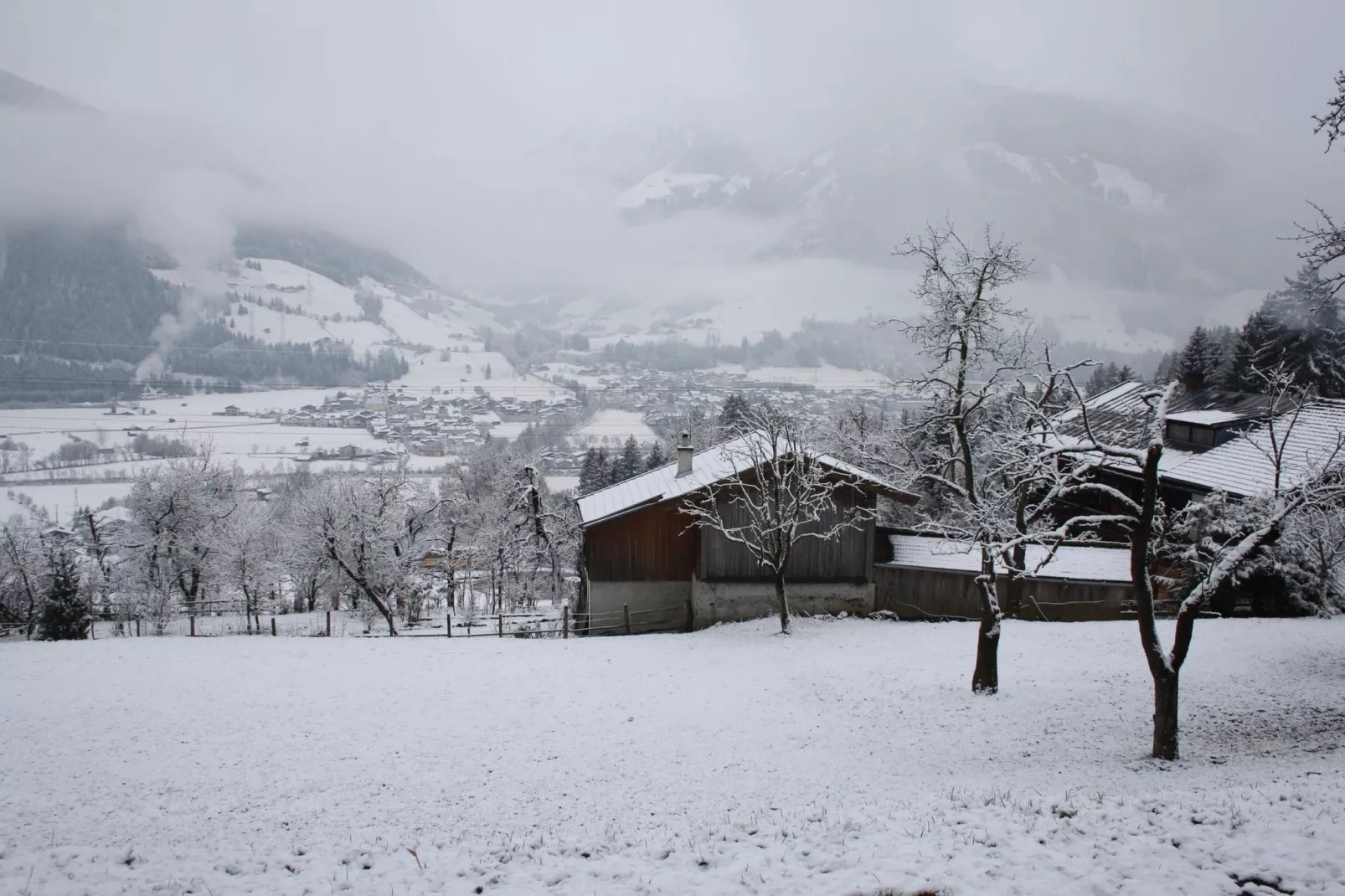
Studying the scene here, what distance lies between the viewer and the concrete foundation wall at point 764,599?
26.2 metres

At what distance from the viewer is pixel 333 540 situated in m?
33.2

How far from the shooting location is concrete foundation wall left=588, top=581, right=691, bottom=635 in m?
27.0

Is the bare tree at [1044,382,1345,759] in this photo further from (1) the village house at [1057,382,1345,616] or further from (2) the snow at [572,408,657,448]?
(2) the snow at [572,408,657,448]

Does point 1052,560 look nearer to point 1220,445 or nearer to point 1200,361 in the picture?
point 1220,445

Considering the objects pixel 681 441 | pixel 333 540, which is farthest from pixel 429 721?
pixel 333 540

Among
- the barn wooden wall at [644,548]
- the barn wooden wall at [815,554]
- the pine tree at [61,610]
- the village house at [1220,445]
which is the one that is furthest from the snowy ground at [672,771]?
the pine tree at [61,610]

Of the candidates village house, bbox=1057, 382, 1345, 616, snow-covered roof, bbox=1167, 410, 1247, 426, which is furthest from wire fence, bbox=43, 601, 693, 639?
snow-covered roof, bbox=1167, 410, 1247, 426

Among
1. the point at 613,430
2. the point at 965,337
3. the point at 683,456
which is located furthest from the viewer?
the point at 613,430

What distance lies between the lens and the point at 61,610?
26156mm

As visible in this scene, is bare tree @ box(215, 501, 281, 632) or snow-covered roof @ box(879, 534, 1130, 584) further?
bare tree @ box(215, 501, 281, 632)

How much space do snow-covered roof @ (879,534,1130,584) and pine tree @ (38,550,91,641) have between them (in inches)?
1299

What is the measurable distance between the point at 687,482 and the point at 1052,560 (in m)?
14.5

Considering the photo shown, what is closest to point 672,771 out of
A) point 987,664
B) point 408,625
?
point 987,664

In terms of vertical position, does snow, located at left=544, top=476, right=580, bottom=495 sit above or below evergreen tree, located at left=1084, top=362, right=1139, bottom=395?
below
